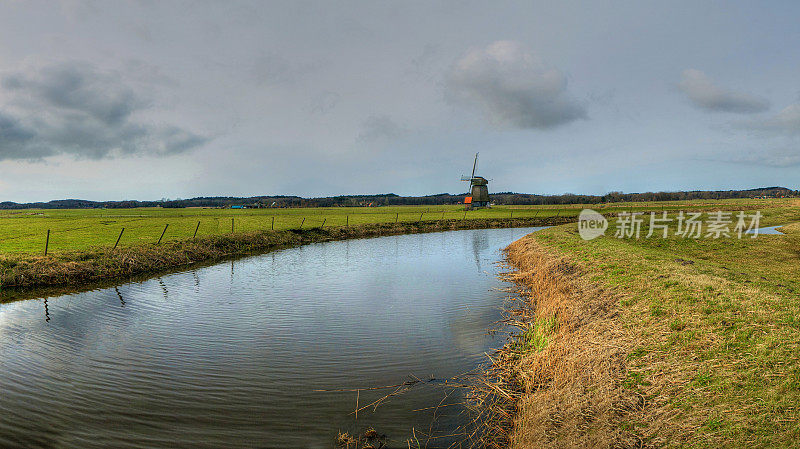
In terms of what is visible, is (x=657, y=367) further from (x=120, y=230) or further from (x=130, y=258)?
(x=120, y=230)

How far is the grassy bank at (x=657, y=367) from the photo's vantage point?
5930mm

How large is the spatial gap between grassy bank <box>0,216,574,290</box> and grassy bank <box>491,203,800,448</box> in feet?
79.6

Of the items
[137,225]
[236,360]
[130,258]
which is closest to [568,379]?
[236,360]

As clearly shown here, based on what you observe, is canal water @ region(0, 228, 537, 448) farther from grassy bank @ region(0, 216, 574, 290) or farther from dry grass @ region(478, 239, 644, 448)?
grassy bank @ region(0, 216, 574, 290)

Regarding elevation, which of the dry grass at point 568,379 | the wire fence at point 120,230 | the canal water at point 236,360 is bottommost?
the canal water at point 236,360

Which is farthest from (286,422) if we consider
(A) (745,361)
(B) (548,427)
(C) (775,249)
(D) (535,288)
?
(C) (775,249)

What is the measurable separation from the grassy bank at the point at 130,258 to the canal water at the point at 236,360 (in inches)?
154

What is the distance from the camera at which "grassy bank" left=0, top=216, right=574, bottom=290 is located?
21.3m

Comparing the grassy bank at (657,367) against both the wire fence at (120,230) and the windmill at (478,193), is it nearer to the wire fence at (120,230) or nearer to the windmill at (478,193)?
the wire fence at (120,230)

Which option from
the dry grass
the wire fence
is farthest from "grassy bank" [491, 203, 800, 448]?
the wire fence

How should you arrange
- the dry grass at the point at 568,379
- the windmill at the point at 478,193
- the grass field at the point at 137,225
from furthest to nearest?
the windmill at the point at 478,193 < the grass field at the point at 137,225 < the dry grass at the point at 568,379

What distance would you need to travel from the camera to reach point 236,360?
11.0 m

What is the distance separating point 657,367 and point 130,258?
28992 millimetres

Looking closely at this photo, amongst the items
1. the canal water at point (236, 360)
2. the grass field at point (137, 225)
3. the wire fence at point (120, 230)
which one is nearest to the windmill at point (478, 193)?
the grass field at point (137, 225)
